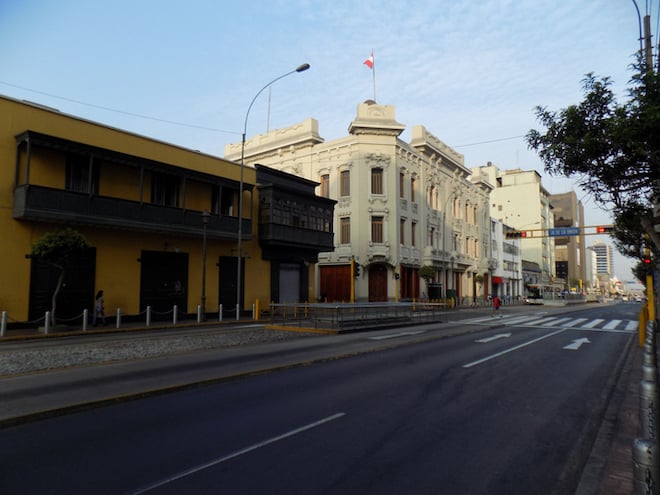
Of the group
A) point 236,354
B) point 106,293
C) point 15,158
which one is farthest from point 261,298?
point 236,354

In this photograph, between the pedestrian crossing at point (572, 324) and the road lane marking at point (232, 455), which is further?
the pedestrian crossing at point (572, 324)

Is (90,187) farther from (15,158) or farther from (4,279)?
(4,279)

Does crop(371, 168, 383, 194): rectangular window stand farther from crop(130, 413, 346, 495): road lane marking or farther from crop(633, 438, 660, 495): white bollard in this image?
crop(633, 438, 660, 495): white bollard

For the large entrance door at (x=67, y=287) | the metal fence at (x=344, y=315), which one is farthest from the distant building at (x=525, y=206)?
the large entrance door at (x=67, y=287)

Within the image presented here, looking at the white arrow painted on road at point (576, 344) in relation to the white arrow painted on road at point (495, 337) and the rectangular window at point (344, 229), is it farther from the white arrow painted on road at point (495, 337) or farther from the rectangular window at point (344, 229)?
the rectangular window at point (344, 229)

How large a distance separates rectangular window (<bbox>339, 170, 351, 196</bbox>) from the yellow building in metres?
11.2

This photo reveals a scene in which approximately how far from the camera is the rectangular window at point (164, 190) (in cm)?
2327

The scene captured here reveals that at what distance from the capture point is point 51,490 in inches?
148

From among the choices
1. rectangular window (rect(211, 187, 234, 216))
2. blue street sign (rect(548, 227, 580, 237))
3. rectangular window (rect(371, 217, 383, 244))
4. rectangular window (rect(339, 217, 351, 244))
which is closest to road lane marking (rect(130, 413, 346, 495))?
rectangular window (rect(211, 187, 234, 216))

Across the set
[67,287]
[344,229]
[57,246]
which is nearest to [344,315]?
[57,246]

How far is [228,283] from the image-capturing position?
88.9 feet

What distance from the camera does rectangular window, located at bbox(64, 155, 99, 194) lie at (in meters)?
19.7

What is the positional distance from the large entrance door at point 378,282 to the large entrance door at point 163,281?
18.0 meters

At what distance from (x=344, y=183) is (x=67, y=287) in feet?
84.1
